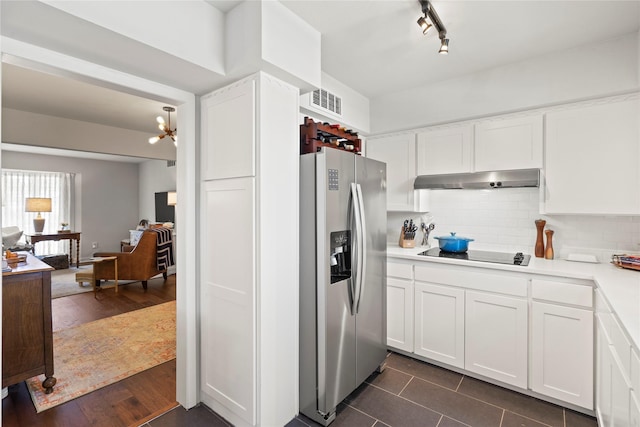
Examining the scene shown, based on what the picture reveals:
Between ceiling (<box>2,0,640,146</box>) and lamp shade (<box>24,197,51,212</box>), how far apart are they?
4618 mm

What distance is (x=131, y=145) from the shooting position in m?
5.00

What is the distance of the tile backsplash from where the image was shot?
2.46m

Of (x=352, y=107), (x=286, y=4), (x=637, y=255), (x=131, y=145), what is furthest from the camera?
(x=131, y=145)

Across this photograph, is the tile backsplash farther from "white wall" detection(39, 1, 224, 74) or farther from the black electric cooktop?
"white wall" detection(39, 1, 224, 74)

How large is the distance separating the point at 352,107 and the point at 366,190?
3.84 feet

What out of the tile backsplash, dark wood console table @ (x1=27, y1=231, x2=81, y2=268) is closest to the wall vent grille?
the tile backsplash

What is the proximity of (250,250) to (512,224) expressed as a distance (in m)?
2.38

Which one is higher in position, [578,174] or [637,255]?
[578,174]

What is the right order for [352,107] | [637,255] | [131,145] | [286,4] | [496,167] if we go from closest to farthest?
[286,4], [637,255], [496,167], [352,107], [131,145]

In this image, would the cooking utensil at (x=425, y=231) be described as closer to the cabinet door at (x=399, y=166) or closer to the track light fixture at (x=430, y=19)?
the cabinet door at (x=399, y=166)

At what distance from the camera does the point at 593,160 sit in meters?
2.32

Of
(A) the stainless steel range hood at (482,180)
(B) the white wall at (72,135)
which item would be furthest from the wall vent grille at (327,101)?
(B) the white wall at (72,135)

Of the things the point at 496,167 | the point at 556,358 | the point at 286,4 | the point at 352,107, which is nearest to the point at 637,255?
the point at 556,358

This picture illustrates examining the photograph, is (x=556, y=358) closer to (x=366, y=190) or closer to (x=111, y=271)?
(x=366, y=190)
